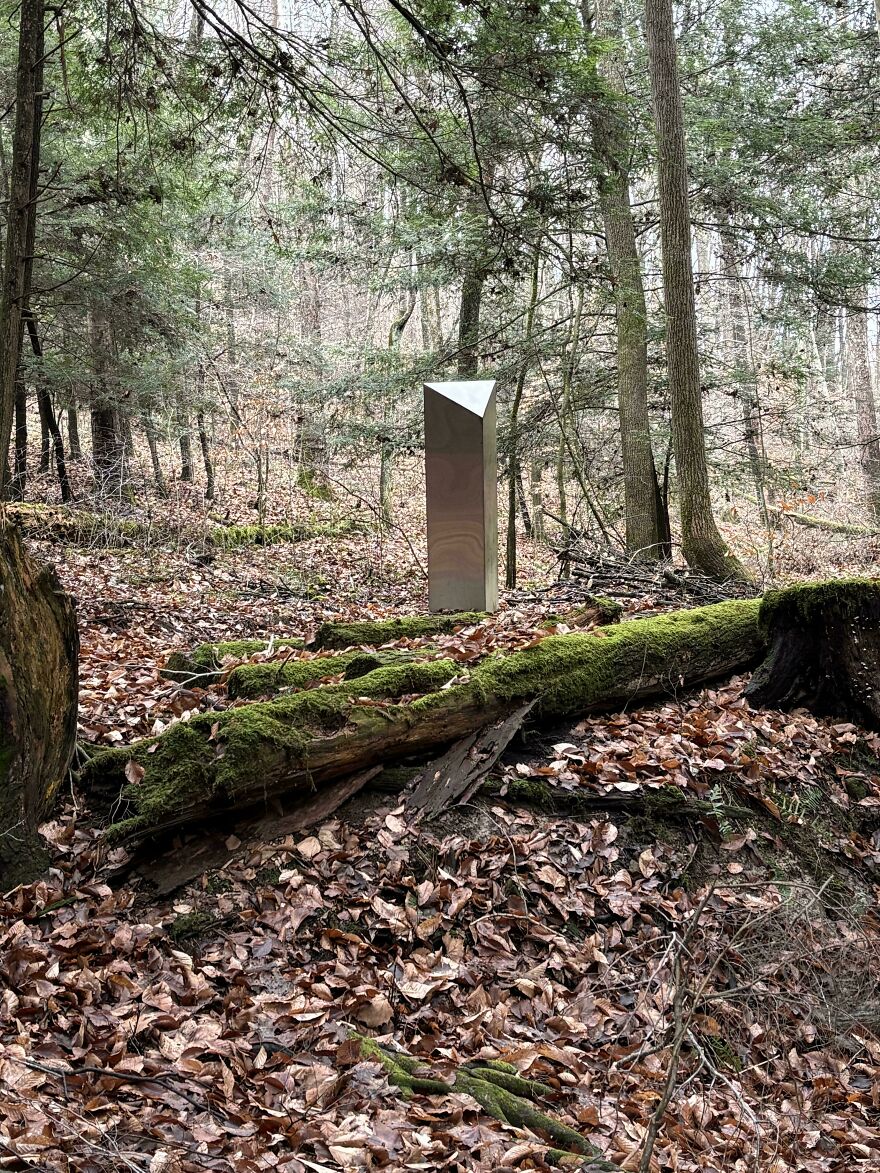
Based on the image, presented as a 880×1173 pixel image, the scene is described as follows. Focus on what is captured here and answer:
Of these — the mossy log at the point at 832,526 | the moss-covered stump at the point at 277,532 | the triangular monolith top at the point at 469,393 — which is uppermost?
the triangular monolith top at the point at 469,393

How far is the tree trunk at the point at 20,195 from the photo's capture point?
243 inches

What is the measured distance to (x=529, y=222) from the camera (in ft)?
21.8

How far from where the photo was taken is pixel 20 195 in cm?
635

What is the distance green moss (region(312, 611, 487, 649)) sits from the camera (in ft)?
19.8

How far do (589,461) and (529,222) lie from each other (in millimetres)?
7830

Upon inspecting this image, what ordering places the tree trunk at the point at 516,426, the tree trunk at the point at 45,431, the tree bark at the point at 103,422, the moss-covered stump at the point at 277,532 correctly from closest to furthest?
the tree trunk at the point at 516,426 → the tree bark at the point at 103,422 → the tree trunk at the point at 45,431 → the moss-covered stump at the point at 277,532

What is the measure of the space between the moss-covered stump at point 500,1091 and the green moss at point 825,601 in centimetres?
378

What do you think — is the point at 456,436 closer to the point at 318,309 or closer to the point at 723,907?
the point at 723,907

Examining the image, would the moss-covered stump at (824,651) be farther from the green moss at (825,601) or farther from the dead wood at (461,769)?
the dead wood at (461,769)

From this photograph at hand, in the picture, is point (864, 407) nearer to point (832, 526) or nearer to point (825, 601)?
point (832, 526)

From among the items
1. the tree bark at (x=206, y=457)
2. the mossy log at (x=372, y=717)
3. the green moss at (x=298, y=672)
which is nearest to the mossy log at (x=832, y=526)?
the tree bark at (x=206, y=457)

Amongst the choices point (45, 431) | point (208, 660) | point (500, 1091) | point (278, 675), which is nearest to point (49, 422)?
point (45, 431)

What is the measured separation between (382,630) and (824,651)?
3.21m

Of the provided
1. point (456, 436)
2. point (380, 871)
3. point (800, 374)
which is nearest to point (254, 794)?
point (380, 871)
